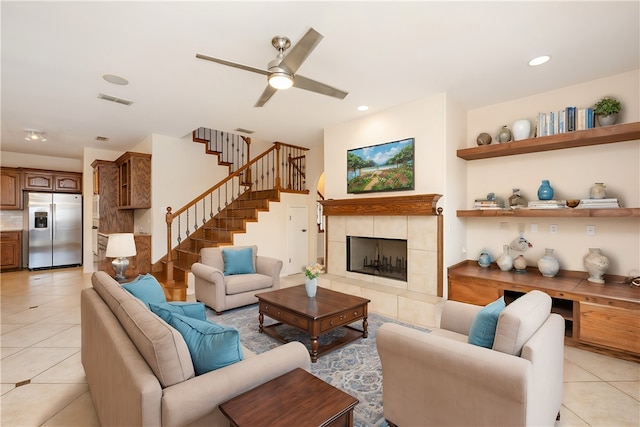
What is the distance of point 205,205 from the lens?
6.59 m

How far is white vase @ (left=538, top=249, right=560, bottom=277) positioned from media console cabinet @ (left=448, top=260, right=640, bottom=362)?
0.21 feet

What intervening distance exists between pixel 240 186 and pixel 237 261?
10.6 feet

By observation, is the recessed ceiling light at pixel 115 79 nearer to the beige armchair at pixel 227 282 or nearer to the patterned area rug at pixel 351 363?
the beige armchair at pixel 227 282

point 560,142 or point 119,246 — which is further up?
point 560,142

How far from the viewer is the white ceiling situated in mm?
2193

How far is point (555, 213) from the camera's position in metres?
3.30

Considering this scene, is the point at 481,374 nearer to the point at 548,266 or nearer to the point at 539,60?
the point at 548,266

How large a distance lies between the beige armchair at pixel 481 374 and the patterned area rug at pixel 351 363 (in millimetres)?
303

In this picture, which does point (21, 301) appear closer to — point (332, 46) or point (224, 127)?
point (224, 127)

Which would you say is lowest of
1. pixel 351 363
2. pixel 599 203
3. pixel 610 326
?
pixel 351 363

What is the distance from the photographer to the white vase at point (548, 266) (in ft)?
11.3

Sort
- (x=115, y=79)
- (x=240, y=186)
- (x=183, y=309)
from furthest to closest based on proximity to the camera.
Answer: (x=240, y=186), (x=115, y=79), (x=183, y=309)

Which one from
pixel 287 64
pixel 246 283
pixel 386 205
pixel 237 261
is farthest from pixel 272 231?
pixel 287 64

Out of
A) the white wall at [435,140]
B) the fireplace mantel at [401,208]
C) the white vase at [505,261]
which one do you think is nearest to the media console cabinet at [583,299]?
the white vase at [505,261]
